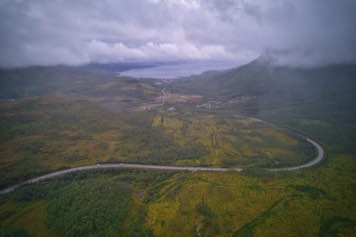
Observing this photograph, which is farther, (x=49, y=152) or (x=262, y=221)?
(x=49, y=152)

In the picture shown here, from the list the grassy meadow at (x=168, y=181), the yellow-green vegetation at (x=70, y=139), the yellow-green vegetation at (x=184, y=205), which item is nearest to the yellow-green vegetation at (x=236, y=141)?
the grassy meadow at (x=168, y=181)

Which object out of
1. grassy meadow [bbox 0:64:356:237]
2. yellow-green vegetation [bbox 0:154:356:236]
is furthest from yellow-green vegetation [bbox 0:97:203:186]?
yellow-green vegetation [bbox 0:154:356:236]

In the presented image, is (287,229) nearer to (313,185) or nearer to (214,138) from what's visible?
(313,185)

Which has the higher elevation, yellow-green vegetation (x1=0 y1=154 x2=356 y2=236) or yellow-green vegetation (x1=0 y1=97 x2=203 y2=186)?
yellow-green vegetation (x1=0 y1=97 x2=203 y2=186)

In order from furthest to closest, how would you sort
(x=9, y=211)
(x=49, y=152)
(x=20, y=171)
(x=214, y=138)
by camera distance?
(x=214, y=138)
(x=49, y=152)
(x=20, y=171)
(x=9, y=211)

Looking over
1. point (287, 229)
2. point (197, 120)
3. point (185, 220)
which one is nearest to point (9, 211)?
point (185, 220)

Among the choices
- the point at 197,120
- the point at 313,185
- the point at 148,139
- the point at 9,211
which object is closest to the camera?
the point at 9,211

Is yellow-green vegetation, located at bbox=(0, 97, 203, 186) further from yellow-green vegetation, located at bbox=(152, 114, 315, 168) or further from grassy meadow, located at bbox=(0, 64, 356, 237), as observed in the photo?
yellow-green vegetation, located at bbox=(152, 114, 315, 168)
